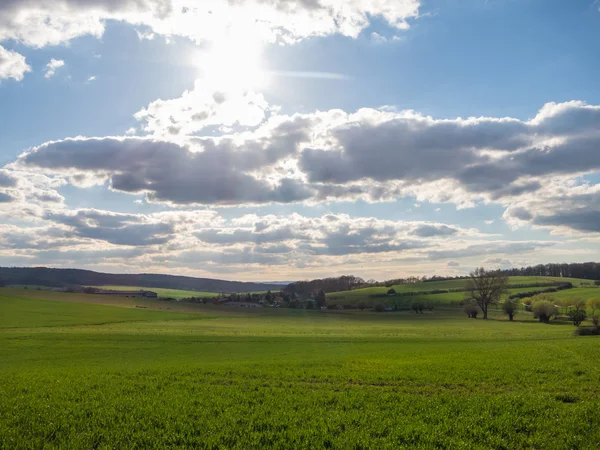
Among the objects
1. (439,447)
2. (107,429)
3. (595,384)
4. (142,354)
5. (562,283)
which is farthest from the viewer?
(562,283)

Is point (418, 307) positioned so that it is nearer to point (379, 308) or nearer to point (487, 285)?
point (379, 308)

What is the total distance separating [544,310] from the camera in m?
102

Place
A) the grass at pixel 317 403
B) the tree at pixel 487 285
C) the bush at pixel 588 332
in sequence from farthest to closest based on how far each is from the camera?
Result: the tree at pixel 487 285
the bush at pixel 588 332
the grass at pixel 317 403

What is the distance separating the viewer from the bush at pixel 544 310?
101188 mm

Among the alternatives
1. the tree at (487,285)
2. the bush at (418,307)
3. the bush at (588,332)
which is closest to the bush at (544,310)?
the tree at (487,285)

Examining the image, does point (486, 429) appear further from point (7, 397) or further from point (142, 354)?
point (142, 354)

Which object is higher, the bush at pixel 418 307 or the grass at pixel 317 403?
the grass at pixel 317 403

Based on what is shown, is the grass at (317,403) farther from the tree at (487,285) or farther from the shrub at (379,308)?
the shrub at (379,308)

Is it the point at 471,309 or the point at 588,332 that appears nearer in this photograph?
the point at 588,332

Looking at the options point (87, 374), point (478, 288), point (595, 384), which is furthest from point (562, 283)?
point (87, 374)

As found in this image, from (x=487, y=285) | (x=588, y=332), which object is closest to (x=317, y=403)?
(x=588, y=332)

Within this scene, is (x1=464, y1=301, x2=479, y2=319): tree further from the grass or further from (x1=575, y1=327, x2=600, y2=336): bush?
the grass

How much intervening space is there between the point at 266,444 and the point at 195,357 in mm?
24867

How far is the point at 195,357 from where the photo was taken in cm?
3647
